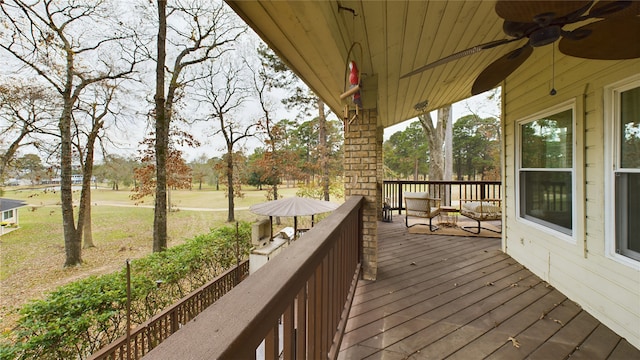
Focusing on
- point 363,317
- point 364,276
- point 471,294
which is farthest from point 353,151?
point 471,294

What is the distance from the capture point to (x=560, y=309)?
2305 millimetres

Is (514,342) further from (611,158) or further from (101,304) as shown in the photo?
(101,304)

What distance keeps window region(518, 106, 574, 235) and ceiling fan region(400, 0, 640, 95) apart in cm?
125

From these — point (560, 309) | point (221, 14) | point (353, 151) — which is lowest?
point (560, 309)

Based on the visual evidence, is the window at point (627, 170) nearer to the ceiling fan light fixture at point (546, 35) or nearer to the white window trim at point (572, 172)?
the white window trim at point (572, 172)

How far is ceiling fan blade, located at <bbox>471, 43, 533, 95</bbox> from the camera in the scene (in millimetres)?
1653

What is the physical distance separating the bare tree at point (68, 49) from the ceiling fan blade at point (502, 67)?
A: 1005 cm

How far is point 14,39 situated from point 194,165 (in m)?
7.00

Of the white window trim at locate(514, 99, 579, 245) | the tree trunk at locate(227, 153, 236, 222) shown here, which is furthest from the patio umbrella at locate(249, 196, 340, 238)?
the tree trunk at locate(227, 153, 236, 222)

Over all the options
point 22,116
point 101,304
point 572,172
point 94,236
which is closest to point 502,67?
point 572,172

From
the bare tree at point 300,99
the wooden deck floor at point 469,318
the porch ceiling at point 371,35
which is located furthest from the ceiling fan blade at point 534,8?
the bare tree at point 300,99

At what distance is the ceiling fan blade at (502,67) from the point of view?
1653 mm

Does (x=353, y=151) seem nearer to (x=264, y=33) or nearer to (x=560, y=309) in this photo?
(x=264, y=33)

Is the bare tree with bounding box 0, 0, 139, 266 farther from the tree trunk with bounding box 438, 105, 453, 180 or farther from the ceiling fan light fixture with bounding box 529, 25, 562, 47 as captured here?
the tree trunk with bounding box 438, 105, 453, 180
